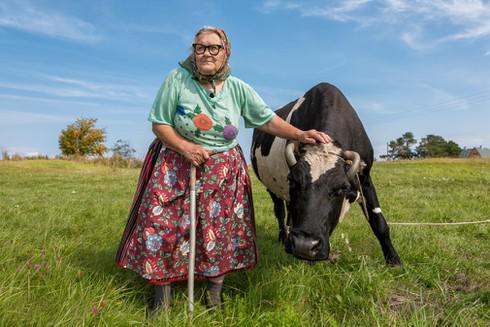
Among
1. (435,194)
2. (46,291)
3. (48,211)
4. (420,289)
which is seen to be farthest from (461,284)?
(435,194)

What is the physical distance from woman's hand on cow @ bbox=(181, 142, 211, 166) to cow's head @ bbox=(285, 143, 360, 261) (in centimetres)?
86

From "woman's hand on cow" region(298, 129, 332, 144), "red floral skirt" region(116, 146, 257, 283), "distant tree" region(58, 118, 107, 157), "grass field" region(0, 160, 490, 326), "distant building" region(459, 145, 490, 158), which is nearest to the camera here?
"grass field" region(0, 160, 490, 326)

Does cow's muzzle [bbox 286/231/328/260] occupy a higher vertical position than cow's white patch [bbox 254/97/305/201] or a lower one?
lower

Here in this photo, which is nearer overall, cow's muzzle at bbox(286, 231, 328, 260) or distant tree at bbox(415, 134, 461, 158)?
cow's muzzle at bbox(286, 231, 328, 260)

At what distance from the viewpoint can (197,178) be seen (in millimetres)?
3518

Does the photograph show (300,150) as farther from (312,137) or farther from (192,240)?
(192,240)

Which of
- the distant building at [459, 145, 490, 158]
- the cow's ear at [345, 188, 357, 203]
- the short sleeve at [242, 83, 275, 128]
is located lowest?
the cow's ear at [345, 188, 357, 203]

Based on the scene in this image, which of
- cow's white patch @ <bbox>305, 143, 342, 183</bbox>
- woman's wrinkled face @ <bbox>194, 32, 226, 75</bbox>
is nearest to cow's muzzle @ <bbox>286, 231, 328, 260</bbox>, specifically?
cow's white patch @ <bbox>305, 143, 342, 183</bbox>

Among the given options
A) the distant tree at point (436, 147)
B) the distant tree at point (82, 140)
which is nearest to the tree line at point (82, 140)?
the distant tree at point (82, 140)

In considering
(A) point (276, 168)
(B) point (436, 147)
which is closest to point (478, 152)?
(B) point (436, 147)

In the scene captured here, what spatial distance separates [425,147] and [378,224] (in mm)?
105468

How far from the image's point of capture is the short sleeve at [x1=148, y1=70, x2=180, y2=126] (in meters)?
3.38

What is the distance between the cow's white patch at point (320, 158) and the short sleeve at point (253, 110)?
478 mm

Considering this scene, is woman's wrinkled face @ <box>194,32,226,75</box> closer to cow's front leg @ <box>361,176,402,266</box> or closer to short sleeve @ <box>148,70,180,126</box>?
short sleeve @ <box>148,70,180,126</box>
